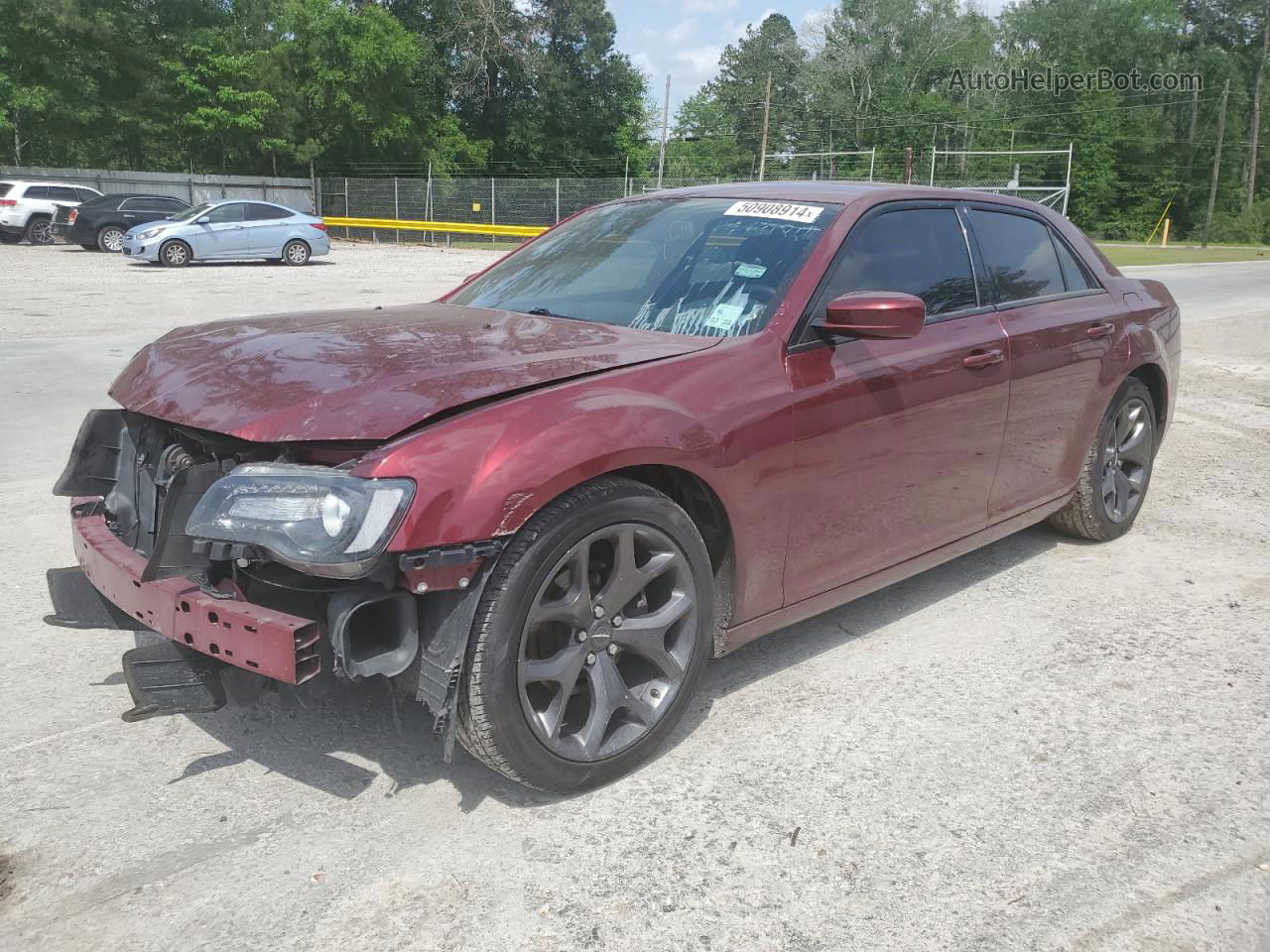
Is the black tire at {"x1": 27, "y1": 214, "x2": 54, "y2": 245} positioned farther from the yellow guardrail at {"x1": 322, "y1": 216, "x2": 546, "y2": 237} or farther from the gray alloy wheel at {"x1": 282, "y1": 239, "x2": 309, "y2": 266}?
the yellow guardrail at {"x1": 322, "y1": 216, "x2": 546, "y2": 237}

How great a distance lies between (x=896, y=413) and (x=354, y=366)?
70.4 inches

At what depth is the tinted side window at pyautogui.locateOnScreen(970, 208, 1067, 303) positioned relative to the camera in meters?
4.33

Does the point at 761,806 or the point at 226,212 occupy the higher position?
the point at 226,212

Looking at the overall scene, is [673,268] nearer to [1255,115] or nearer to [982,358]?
[982,358]

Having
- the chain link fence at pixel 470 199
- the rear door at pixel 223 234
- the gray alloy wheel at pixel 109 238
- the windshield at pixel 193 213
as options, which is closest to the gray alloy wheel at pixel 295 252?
the rear door at pixel 223 234

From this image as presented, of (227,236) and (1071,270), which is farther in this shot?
(227,236)

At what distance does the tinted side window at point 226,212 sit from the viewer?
903 inches

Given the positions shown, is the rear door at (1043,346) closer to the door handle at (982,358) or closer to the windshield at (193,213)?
the door handle at (982,358)

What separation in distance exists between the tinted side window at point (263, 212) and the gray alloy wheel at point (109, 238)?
4.56 m

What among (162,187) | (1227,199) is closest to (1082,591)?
(162,187)

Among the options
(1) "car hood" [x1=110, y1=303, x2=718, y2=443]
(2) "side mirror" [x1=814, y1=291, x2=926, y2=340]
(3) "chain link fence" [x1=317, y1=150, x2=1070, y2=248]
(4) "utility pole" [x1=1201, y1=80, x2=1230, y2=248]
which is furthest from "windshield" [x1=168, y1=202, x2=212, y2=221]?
(4) "utility pole" [x1=1201, y1=80, x2=1230, y2=248]

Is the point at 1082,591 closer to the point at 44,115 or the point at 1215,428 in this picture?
the point at 1215,428

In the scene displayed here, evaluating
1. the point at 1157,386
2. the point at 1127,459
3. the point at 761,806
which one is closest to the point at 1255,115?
the point at 1157,386

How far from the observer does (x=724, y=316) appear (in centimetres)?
346
